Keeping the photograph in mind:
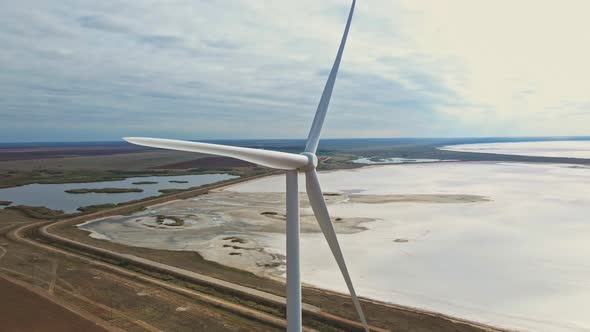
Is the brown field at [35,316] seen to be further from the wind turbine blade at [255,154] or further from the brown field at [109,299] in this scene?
the wind turbine blade at [255,154]

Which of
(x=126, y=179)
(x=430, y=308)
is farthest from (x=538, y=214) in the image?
(x=126, y=179)

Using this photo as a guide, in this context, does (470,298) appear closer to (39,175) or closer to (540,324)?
(540,324)

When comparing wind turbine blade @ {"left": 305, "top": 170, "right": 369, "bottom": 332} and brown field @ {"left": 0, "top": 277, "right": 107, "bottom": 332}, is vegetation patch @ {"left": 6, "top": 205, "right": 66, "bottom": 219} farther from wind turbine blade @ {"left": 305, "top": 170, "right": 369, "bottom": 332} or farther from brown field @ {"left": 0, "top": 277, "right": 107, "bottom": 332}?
wind turbine blade @ {"left": 305, "top": 170, "right": 369, "bottom": 332}

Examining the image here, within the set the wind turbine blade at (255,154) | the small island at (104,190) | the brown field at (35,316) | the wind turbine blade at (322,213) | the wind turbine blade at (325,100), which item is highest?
the wind turbine blade at (325,100)

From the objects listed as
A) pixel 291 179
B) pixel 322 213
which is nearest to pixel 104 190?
pixel 322 213

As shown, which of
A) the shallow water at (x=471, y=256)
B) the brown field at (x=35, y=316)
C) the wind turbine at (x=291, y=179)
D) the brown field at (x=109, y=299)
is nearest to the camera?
the wind turbine at (x=291, y=179)

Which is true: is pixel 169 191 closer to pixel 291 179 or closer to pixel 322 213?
pixel 322 213

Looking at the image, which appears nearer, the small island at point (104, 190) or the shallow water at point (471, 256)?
the shallow water at point (471, 256)

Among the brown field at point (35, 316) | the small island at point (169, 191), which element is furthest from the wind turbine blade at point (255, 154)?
the small island at point (169, 191)
